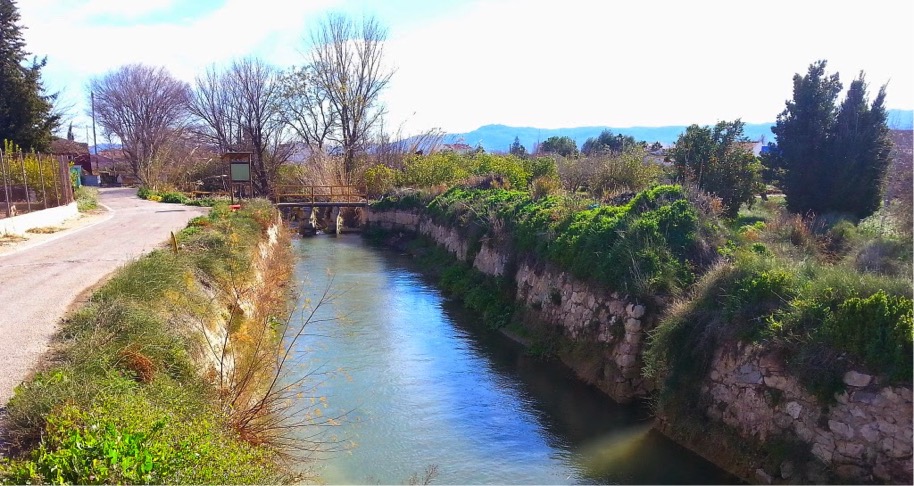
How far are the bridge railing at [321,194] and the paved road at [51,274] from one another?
14332 mm

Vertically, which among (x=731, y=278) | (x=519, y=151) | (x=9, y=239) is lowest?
(x=731, y=278)

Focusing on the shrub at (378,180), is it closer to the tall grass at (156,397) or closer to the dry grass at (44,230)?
the dry grass at (44,230)

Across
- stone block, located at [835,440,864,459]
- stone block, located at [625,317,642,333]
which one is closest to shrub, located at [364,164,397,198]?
stone block, located at [625,317,642,333]

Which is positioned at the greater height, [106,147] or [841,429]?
[106,147]

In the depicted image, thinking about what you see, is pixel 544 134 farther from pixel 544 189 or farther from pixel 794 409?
pixel 794 409

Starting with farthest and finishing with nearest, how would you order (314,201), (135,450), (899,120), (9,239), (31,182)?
1. (314,201)
2. (899,120)
3. (31,182)
4. (9,239)
5. (135,450)

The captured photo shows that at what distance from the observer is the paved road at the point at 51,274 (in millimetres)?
7223

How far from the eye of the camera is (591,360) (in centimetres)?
1219

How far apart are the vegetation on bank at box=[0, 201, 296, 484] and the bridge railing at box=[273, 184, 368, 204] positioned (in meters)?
24.8

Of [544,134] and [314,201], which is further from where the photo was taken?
[544,134]

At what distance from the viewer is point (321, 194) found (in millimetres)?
37500

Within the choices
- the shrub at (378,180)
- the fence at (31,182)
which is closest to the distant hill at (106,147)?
the shrub at (378,180)

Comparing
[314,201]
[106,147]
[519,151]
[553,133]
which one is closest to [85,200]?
[314,201]

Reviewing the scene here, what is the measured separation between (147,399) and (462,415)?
18.2ft
